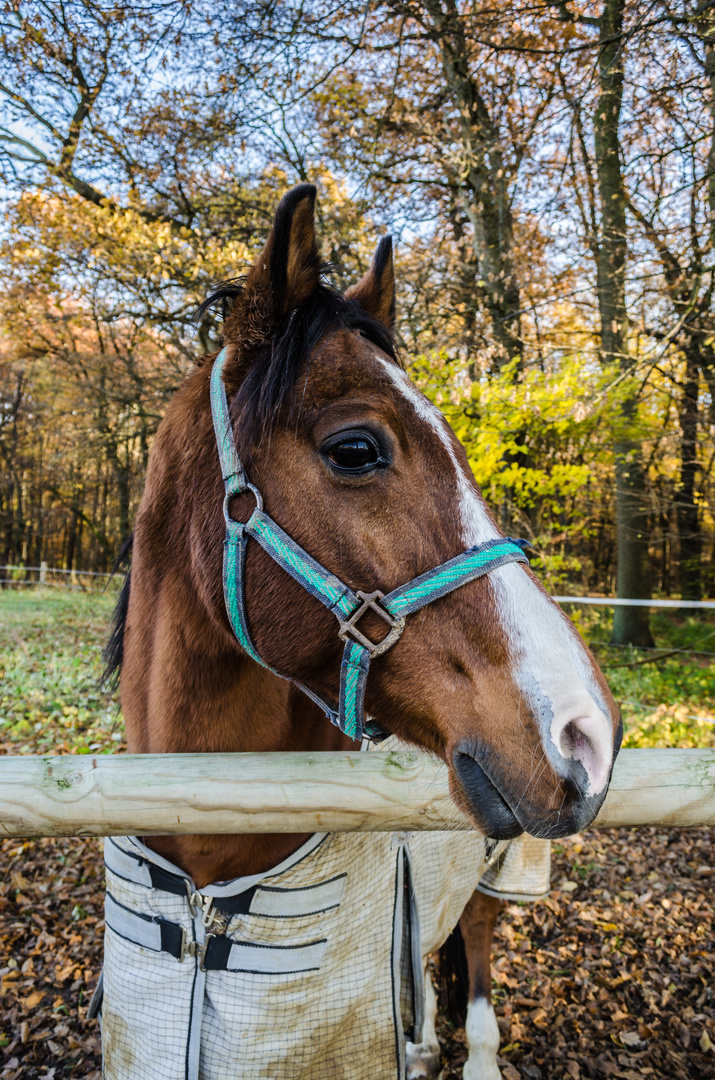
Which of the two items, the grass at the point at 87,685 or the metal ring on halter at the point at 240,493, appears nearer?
the metal ring on halter at the point at 240,493

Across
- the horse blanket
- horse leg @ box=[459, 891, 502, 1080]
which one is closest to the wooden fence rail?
the horse blanket

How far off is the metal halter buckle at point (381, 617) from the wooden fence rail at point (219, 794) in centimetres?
30

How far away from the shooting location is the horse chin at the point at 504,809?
3.41 ft

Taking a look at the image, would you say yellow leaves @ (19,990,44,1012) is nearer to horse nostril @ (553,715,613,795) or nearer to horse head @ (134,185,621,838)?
horse head @ (134,185,621,838)

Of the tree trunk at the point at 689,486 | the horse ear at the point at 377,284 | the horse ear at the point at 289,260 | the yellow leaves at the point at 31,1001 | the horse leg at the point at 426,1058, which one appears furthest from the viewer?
the tree trunk at the point at 689,486

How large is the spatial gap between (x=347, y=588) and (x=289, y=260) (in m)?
0.82

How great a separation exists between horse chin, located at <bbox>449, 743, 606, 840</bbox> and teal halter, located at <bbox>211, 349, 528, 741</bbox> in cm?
25

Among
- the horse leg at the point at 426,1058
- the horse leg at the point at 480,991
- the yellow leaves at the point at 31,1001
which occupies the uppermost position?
the horse leg at the point at 480,991

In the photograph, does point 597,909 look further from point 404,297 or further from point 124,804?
point 404,297

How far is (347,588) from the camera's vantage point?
4.12ft

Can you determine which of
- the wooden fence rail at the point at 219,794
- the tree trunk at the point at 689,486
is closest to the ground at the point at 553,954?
the wooden fence rail at the point at 219,794

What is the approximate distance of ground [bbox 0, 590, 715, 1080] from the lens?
9.59 ft

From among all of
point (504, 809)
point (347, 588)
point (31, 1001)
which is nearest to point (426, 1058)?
point (31, 1001)

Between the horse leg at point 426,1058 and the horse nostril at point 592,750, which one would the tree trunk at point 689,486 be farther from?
the horse nostril at point 592,750
